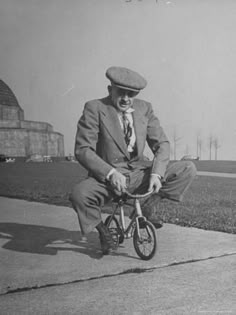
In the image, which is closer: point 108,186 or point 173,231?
point 108,186

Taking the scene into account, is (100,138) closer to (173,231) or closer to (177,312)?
(173,231)

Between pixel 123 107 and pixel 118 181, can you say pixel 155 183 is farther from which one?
pixel 123 107

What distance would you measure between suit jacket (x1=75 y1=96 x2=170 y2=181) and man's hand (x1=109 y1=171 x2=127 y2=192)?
0.18ft

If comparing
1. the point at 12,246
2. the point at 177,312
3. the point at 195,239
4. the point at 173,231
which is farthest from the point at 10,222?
the point at 177,312

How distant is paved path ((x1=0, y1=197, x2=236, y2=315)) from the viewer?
217 centimetres

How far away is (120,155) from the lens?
10.9 feet

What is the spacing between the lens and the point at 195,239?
3.78 meters

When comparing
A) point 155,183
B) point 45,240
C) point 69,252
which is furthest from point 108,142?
point 45,240

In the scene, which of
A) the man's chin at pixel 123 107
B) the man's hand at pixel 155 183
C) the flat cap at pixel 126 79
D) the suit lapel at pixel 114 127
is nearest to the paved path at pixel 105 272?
the man's hand at pixel 155 183

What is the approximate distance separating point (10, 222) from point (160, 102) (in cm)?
208

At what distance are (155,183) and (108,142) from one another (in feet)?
1.49

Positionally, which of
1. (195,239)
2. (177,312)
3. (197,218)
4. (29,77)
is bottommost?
(197,218)

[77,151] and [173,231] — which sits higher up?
[77,151]

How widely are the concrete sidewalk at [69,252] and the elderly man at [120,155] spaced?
9.7 inches
